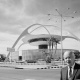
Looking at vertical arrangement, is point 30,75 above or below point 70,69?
below

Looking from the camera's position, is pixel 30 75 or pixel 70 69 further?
pixel 30 75

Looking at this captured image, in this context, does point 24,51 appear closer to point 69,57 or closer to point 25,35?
point 25,35

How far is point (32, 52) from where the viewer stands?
83500 millimetres

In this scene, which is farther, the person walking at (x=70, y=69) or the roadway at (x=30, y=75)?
the roadway at (x=30, y=75)

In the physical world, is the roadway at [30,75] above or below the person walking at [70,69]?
below

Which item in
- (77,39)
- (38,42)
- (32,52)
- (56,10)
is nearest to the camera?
(56,10)

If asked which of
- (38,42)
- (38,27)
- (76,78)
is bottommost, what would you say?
(76,78)

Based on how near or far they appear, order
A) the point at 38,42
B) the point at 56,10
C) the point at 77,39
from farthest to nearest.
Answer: the point at 38,42, the point at 77,39, the point at 56,10

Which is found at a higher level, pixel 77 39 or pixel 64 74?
pixel 77 39

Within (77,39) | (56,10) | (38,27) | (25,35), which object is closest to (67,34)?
(77,39)

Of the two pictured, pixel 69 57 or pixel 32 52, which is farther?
pixel 32 52

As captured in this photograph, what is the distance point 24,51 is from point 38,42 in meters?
14.2

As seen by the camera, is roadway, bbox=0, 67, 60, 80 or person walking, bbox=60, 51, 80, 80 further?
roadway, bbox=0, 67, 60, 80

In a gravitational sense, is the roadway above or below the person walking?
below
